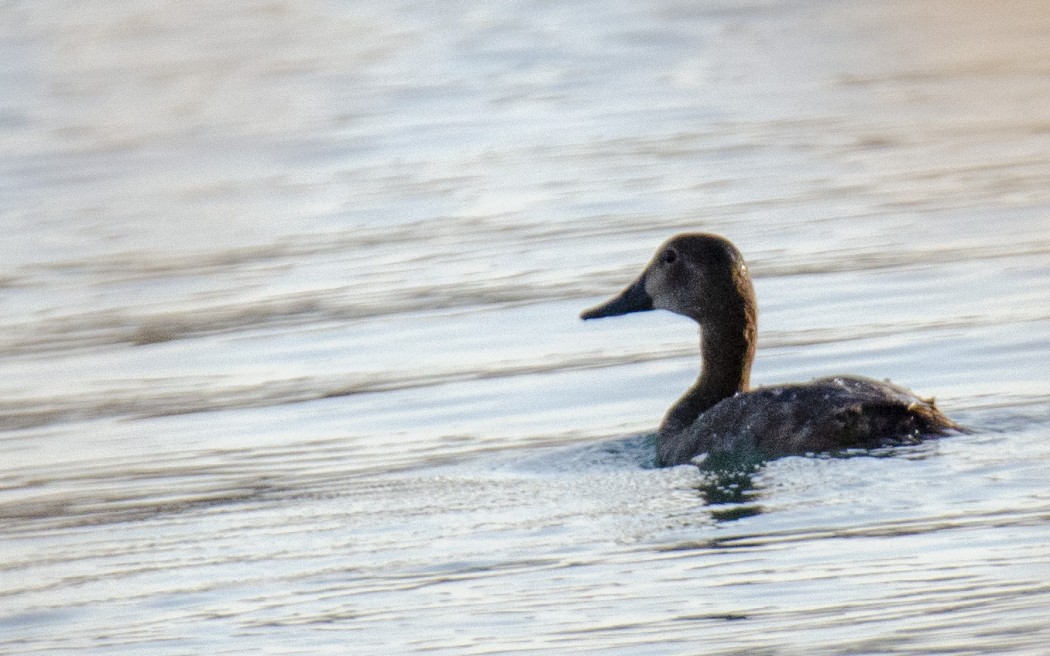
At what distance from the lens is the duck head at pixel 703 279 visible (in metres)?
9.99

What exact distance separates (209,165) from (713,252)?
11.0 metres

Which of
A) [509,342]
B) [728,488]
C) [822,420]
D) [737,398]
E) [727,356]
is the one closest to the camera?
[728,488]

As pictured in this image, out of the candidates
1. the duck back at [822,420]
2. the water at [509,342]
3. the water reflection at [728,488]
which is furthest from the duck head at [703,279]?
the water reflection at [728,488]

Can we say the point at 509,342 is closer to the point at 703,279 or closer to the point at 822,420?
the point at 703,279

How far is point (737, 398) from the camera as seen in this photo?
9312mm

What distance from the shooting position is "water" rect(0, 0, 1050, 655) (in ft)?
23.2

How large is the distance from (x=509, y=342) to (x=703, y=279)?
2.37 meters

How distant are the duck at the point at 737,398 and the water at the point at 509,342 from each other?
170 millimetres

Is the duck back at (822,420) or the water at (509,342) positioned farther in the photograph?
the duck back at (822,420)

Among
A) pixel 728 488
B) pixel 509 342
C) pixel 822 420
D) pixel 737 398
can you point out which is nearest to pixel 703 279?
pixel 737 398

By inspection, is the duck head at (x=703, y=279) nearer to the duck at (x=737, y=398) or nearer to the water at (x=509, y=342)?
the duck at (x=737, y=398)

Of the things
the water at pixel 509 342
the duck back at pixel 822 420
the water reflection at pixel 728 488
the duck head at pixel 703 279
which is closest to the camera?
the water at pixel 509 342

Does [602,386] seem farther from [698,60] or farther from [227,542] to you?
[698,60]

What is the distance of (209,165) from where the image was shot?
66.3 ft
